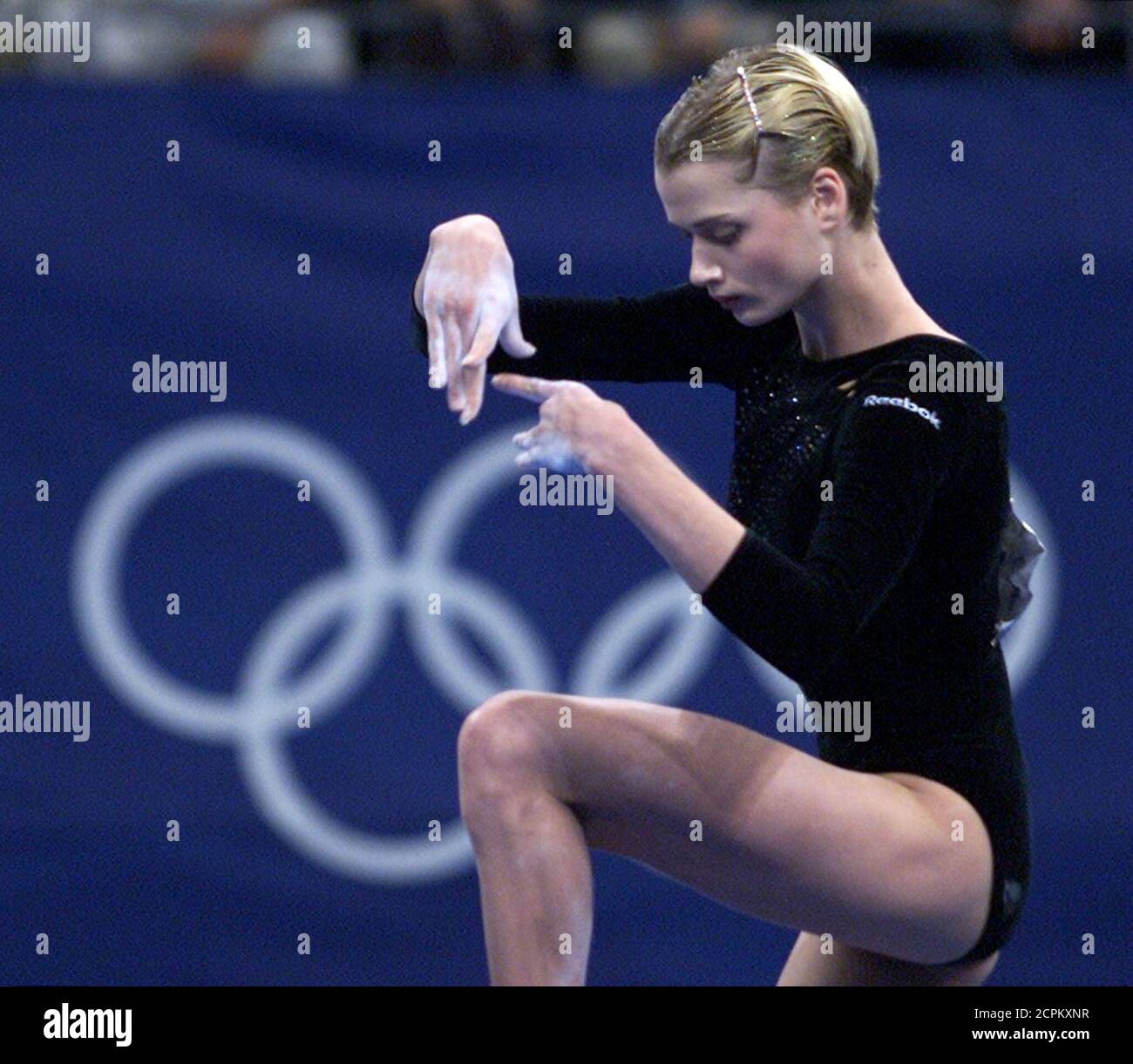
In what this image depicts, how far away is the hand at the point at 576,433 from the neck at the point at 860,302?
46cm

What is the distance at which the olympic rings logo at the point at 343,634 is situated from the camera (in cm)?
447

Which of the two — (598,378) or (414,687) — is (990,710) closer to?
(598,378)

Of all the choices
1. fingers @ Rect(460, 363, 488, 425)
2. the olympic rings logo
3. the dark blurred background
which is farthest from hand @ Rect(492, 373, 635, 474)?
the dark blurred background

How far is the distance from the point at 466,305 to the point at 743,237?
0.39 m

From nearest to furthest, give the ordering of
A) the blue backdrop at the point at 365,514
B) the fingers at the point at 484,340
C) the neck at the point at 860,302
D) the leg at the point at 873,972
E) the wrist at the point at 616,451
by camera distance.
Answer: the wrist at the point at 616,451, the fingers at the point at 484,340, the neck at the point at 860,302, the leg at the point at 873,972, the blue backdrop at the point at 365,514

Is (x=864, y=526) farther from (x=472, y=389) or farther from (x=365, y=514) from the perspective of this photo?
(x=365, y=514)

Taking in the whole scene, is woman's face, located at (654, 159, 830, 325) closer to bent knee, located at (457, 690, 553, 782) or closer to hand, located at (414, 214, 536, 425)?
hand, located at (414, 214, 536, 425)

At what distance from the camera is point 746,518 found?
8.77 feet

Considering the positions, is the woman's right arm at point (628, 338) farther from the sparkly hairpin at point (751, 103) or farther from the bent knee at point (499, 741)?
the bent knee at point (499, 741)

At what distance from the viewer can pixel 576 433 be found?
2197mm

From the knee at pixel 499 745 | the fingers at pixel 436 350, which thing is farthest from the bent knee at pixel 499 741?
the fingers at pixel 436 350

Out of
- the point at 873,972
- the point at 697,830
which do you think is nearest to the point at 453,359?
the point at 697,830

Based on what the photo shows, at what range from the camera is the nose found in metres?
2.45
